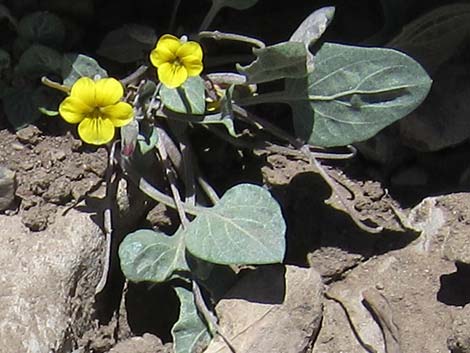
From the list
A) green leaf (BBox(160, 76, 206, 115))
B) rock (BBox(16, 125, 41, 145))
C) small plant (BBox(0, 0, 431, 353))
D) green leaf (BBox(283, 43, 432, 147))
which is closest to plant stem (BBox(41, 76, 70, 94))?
small plant (BBox(0, 0, 431, 353))

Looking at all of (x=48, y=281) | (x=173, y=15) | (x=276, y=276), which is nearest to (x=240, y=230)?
(x=276, y=276)

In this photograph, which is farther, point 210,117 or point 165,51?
point 210,117

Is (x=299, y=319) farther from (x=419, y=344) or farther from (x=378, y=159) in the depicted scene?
(x=378, y=159)

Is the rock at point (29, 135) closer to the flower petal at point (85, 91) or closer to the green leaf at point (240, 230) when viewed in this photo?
the flower petal at point (85, 91)

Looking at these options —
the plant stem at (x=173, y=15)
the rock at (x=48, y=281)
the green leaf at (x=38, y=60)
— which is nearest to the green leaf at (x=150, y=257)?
the rock at (x=48, y=281)

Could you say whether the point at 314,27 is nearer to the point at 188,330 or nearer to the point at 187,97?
the point at 187,97

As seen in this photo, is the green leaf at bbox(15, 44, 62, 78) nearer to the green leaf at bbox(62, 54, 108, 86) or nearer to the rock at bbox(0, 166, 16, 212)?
the green leaf at bbox(62, 54, 108, 86)
